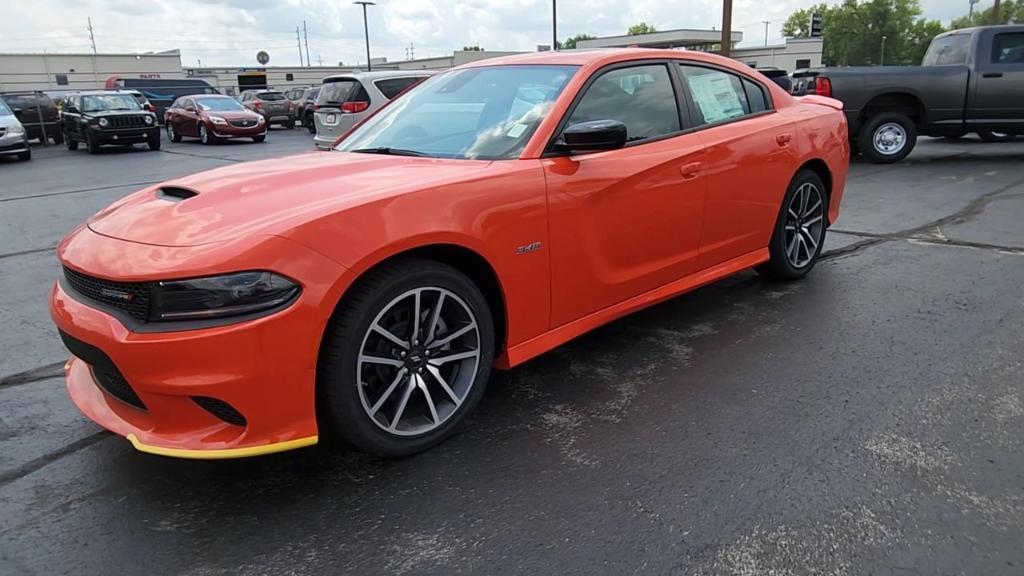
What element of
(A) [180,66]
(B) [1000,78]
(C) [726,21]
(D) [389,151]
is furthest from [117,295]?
(A) [180,66]

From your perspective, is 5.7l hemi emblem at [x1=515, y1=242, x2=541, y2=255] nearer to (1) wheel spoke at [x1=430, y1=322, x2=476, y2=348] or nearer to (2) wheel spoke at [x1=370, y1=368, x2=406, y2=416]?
(1) wheel spoke at [x1=430, y1=322, x2=476, y2=348]

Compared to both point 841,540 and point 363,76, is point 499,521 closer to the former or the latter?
point 841,540

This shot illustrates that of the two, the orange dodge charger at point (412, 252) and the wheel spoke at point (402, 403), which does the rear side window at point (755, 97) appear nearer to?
the orange dodge charger at point (412, 252)

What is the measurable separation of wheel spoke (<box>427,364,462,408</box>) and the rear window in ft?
38.7

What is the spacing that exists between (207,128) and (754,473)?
21.0 metres

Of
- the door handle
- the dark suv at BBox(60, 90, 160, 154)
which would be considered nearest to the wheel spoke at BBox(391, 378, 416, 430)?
the door handle

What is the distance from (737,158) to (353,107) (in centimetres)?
1054

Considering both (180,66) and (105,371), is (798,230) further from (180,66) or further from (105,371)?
(180,66)

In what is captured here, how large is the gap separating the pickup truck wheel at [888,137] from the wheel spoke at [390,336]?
11334 millimetres

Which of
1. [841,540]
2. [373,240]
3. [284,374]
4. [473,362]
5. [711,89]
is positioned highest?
[711,89]

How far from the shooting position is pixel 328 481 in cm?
280

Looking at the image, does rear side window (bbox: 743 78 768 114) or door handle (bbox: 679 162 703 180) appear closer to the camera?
door handle (bbox: 679 162 703 180)

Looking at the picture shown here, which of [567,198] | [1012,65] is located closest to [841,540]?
[567,198]

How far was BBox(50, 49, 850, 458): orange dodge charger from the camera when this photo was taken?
243 centimetres
